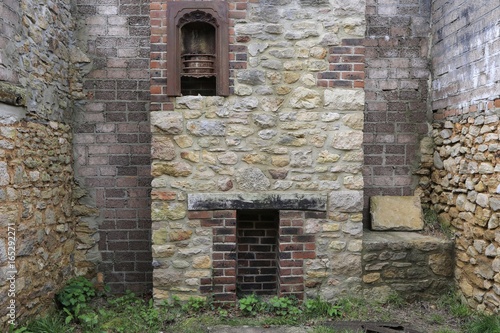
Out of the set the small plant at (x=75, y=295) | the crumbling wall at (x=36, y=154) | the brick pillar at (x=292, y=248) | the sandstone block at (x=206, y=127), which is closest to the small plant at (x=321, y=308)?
the brick pillar at (x=292, y=248)

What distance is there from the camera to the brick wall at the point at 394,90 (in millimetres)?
4605

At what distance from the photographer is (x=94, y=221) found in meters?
4.48

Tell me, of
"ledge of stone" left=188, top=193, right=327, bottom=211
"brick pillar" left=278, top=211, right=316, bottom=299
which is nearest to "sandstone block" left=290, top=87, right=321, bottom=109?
"ledge of stone" left=188, top=193, right=327, bottom=211

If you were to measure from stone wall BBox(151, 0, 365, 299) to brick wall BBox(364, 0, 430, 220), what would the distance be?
829mm

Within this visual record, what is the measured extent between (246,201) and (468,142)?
7.14 feet

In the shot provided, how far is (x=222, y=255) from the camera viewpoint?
12.7ft

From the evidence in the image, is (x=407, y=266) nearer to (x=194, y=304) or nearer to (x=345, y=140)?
(x=345, y=140)

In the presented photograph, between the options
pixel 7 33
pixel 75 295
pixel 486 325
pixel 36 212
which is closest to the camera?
pixel 7 33

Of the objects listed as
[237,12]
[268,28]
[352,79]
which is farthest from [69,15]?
[352,79]

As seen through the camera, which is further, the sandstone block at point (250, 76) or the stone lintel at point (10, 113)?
the sandstone block at point (250, 76)

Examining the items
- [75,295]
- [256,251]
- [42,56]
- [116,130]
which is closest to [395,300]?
[256,251]

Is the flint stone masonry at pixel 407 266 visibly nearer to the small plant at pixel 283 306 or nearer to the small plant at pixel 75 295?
the small plant at pixel 283 306

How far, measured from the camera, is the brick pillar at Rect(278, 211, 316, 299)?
3.88 meters

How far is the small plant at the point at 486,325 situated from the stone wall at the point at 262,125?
4.71 feet
